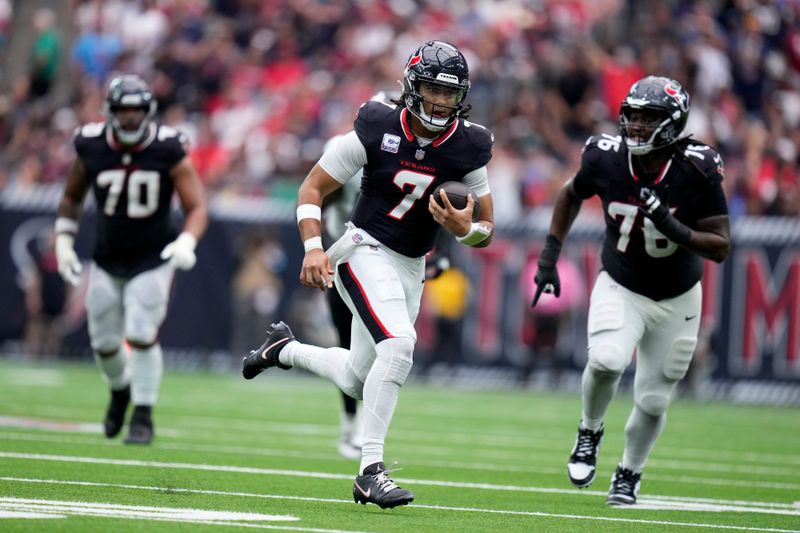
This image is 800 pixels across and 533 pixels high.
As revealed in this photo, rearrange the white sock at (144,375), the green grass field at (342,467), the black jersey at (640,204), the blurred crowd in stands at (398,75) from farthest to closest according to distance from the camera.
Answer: the blurred crowd in stands at (398,75) → the white sock at (144,375) → the black jersey at (640,204) → the green grass field at (342,467)

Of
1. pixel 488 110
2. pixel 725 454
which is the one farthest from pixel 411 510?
pixel 488 110

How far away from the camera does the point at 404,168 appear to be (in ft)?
21.3

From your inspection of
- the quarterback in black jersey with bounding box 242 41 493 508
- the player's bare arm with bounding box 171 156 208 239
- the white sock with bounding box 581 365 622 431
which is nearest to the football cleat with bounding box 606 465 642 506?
the white sock with bounding box 581 365 622 431

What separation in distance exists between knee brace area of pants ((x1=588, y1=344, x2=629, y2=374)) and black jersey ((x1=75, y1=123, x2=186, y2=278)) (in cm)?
320

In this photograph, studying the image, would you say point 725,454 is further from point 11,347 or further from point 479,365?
point 11,347

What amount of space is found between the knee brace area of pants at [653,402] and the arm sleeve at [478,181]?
128cm

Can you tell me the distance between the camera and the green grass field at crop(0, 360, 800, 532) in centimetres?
579

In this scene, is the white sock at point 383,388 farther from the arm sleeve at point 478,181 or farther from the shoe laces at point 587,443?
the shoe laces at point 587,443

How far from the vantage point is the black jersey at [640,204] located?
6863 mm

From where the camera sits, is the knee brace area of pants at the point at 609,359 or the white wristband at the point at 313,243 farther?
the knee brace area of pants at the point at 609,359

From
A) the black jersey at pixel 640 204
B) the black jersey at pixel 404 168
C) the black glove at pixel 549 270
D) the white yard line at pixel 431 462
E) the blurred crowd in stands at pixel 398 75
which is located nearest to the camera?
the black jersey at pixel 404 168

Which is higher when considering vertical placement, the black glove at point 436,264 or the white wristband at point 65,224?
the black glove at point 436,264

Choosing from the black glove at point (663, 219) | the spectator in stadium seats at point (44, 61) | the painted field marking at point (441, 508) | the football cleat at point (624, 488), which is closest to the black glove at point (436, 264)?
the football cleat at point (624, 488)

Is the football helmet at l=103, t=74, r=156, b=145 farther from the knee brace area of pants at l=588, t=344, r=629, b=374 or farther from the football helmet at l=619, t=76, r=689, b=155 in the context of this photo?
the knee brace area of pants at l=588, t=344, r=629, b=374
